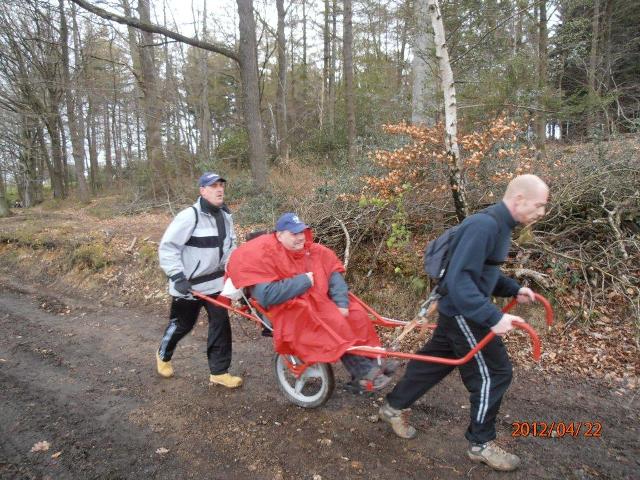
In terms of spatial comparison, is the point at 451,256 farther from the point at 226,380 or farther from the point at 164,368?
the point at 164,368

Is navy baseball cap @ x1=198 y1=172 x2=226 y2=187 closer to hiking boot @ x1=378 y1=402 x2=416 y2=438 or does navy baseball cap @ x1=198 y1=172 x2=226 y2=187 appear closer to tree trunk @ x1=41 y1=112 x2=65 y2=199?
hiking boot @ x1=378 y1=402 x2=416 y2=438

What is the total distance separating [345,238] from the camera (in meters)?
6.79

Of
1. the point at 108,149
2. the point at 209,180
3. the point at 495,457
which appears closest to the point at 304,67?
the point at 108,149

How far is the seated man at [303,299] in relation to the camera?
3201 mm

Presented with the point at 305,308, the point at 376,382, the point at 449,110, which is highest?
the point at 449,110

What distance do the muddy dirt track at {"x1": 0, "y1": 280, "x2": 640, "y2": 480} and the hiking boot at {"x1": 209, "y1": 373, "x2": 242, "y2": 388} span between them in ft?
0.26

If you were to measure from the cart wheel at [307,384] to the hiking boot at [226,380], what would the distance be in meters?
0.49

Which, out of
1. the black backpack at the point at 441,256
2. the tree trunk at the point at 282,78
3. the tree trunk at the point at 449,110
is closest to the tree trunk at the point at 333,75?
the tree trunk at the point at 282,78

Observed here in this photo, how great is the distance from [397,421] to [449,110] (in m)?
4.10

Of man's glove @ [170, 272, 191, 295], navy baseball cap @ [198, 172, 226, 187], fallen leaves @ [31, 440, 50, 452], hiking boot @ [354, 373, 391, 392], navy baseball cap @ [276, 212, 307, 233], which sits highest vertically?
navy baseball cap @ [198, 172, 226, 187]

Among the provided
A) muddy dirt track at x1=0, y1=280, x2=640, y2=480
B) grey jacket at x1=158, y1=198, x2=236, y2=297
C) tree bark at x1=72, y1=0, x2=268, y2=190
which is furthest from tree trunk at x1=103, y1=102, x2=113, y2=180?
grey jacket at x1=158, y1=198, x2=236, y2=297

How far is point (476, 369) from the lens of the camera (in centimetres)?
290

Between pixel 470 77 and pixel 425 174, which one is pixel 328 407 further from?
pixel 470 77

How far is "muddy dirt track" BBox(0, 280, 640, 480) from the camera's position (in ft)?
9.98
